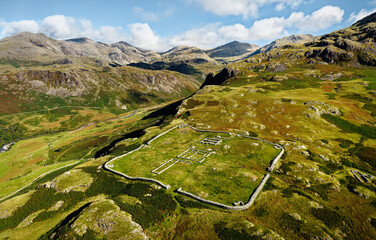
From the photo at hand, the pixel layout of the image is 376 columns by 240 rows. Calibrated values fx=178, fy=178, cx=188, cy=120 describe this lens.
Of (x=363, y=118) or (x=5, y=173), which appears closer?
(x=363, y=118)

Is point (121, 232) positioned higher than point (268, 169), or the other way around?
point (121, 232)

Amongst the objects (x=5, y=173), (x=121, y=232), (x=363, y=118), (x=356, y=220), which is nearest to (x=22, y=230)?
(x=121, y=232)

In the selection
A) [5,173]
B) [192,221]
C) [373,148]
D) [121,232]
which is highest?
[121,232]

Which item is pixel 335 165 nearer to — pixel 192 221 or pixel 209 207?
pixel 209 207

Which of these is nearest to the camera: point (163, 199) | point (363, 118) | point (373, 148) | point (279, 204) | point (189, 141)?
point (279, 204)

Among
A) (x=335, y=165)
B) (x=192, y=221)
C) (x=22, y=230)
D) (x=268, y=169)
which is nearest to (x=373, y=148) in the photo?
(x=335, y=165)

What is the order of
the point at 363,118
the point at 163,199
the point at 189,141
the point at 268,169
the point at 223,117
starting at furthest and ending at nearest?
the point at 223,117 → the point at 363,118 → the point at 189,141 → the point at 268,169 → the point at 163,199
